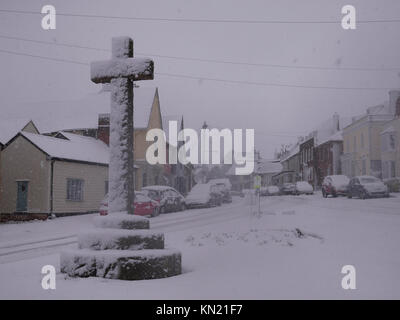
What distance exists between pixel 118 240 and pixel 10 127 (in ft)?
27.4

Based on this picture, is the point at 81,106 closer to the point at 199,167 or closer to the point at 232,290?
the point at 232,290

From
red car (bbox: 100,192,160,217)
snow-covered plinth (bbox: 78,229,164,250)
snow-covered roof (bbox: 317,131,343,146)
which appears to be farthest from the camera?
snow-covered roof (bbox: 317,131,343,146)

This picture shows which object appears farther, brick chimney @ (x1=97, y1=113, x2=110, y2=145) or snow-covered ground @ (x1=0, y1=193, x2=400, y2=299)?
brick chimney @ (x1=97, y1=113, x2=110, y2=145)

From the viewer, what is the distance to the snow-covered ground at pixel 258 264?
12.3 feet

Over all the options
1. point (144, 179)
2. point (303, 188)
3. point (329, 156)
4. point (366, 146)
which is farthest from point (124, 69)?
point (329, 156)

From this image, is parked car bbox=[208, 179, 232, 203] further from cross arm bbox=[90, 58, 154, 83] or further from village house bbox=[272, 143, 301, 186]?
cross arm bbox=[90, 58, 154, 83]

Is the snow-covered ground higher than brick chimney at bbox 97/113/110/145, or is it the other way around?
brick chimney at bbox 97/113/110/145

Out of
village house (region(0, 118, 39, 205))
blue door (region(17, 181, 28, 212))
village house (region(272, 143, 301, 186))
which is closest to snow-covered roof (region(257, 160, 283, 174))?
village house (region(272, 143, 301, 186))

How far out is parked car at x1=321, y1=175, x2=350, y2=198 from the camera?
49.0 feet

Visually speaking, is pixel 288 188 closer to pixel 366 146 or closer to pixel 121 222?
pixel 366 146

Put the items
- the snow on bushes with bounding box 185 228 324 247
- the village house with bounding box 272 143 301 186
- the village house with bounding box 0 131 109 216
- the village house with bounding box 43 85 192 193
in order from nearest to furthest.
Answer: the snow on bushes with bounding box 185 228 324 247
the village house with bounding box 0 131 109 216
the village house with bounding box 43 85 192 193
the village house with bounding box 272 143 301 186

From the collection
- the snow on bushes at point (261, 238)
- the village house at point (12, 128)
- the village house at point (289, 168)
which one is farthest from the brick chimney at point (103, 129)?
the village house at point (289, 168)
